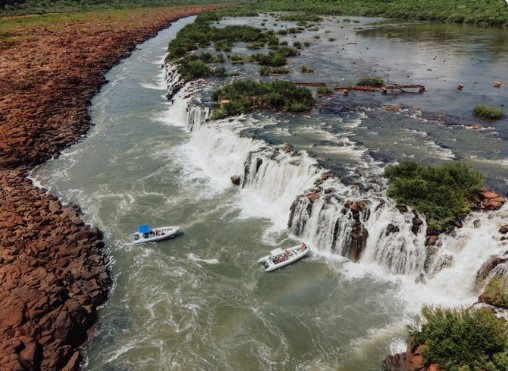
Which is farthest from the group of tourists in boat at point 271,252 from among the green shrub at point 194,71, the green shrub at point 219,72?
the green shrub at point 219,72

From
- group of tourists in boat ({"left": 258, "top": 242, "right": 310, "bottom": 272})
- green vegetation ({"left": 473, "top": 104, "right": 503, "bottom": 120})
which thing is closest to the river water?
group of tourists in boat ({"left": 258, "top": 242, "right": 310, "bottom": 272})

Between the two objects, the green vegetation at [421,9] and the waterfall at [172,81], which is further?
the green vegetation at [421,9]

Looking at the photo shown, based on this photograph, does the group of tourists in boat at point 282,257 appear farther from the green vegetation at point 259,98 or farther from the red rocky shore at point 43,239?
the green vegetation at point 259,98

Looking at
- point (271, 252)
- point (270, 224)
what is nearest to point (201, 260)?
point (271, 252)

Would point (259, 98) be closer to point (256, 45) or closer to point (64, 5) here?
point (256, 45)

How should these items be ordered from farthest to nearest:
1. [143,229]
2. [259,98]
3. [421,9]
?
[421,9] < [259,98] < [143,229]

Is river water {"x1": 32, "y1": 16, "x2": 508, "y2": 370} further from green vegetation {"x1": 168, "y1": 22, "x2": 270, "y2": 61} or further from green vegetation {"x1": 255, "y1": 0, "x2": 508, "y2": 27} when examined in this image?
green vegetation {"x1": 255, "y1": 0, "x2": 508, "y2": 27}
